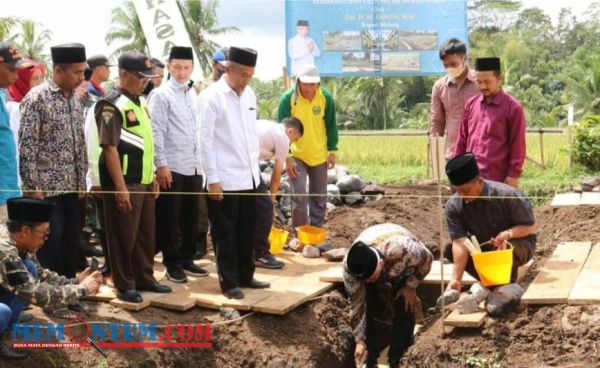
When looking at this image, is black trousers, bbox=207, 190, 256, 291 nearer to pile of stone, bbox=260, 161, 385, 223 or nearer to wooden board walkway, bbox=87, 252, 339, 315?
wooden board walkway, bbox=87, 252, 339, 315

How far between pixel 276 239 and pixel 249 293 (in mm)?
1596

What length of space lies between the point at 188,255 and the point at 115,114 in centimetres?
171

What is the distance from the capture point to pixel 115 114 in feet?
18.3

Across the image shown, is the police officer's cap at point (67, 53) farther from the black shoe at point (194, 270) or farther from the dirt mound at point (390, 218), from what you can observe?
the dirt mound at point (390, 218)

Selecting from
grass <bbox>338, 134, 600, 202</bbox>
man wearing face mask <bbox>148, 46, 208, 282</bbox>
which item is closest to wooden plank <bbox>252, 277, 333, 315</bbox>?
man wearing face mask <bbox>148, 46, 208, 282</bbox>

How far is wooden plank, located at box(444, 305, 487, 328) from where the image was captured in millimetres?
5211

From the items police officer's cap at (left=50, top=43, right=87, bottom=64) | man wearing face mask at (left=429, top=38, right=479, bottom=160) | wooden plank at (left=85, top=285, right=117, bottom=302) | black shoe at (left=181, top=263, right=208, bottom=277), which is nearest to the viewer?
police officer's cap at (left=50, top=43, right=87, bottom=64)

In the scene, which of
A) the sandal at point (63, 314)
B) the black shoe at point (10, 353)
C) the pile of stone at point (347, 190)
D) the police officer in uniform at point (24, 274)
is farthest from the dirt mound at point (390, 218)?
the black shoe at point (10, 353)

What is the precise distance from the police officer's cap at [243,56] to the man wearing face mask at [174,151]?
2.26ft

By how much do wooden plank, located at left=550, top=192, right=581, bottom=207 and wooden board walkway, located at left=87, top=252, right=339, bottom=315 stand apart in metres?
3.87

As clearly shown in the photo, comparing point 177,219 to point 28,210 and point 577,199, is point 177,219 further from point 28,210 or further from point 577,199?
point 577,199

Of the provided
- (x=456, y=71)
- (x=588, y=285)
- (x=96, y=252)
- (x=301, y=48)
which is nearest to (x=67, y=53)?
(x=96, y=252)

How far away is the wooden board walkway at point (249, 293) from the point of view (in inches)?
228

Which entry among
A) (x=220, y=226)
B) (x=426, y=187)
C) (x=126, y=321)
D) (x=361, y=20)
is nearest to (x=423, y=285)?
(x=220, y=226)
